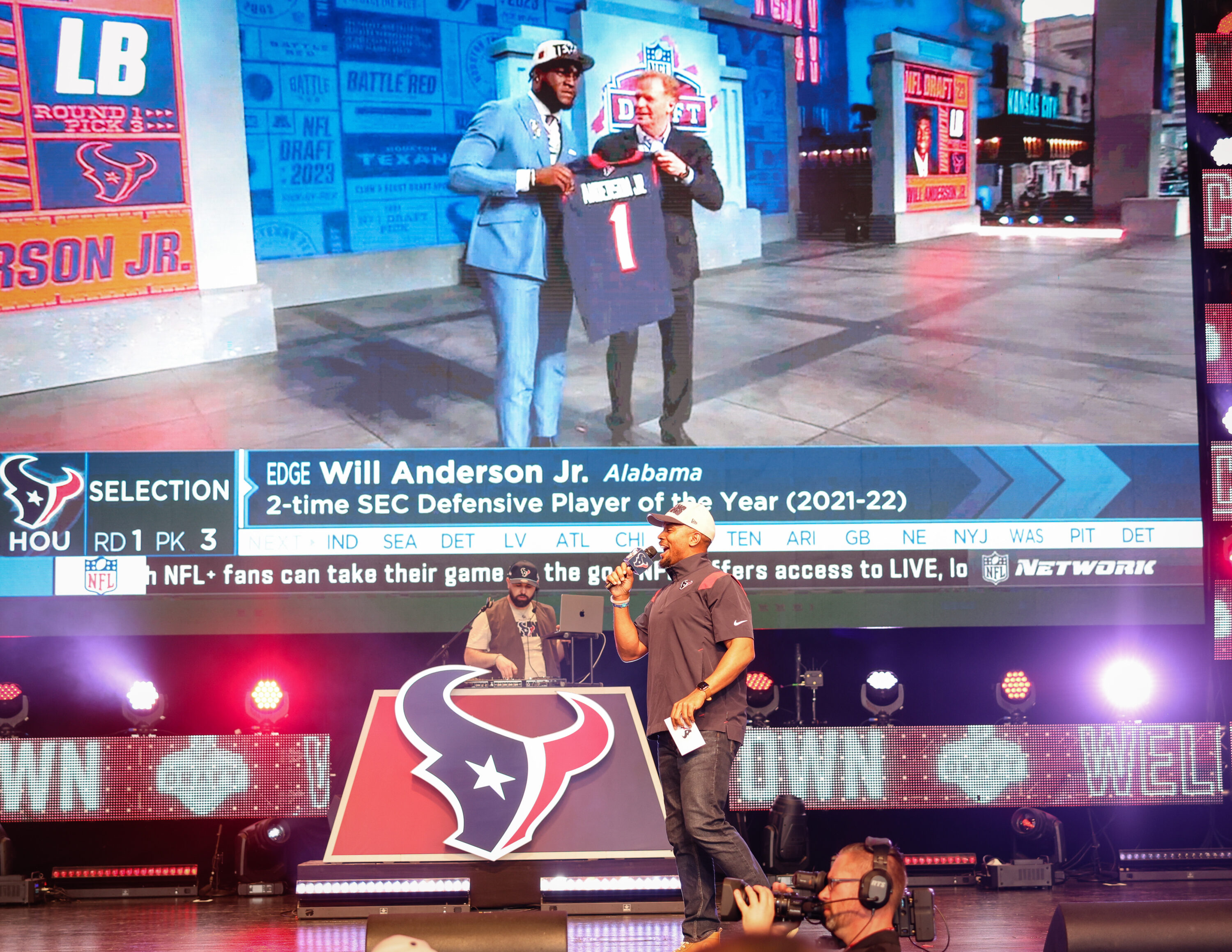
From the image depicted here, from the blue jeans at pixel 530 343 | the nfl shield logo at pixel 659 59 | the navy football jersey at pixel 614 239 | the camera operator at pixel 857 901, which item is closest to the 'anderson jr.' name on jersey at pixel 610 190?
the navy football jersey at pixel 614 239

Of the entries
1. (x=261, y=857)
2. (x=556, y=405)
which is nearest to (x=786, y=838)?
(x=556, y=405)

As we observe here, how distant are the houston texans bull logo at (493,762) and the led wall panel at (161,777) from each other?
954 millimetres

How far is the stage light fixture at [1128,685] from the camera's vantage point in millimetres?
5715

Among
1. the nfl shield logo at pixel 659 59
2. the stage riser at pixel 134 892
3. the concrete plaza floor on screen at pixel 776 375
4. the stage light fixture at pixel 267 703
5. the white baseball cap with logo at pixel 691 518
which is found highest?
the nfl shield logo at pixel 659 59

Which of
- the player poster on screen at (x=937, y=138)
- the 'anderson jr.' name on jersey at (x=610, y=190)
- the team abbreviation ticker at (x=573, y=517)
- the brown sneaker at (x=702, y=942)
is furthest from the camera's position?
the player poster on screen at (x=937, y=138)

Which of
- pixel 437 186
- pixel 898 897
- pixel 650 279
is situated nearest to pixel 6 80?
pixel 437 186

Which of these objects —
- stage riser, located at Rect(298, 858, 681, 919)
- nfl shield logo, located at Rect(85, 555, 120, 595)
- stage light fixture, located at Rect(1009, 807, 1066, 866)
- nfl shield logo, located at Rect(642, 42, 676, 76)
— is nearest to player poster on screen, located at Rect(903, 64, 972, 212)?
nfl shield logo, located at Rect(642, 42, 676, 76)

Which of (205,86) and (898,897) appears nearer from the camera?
(898,897)

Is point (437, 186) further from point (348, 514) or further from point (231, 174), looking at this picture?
point (348, 514)

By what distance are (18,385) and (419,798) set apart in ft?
8.74

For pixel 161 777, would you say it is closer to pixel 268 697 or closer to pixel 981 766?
pixel 268 697

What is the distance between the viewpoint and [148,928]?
4828 mm

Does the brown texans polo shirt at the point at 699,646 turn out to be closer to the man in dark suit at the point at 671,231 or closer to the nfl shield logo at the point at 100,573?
the man in dark suit at the point at 671,231

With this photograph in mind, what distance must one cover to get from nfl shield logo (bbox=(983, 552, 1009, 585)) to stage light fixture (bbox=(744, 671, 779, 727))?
110 cm
